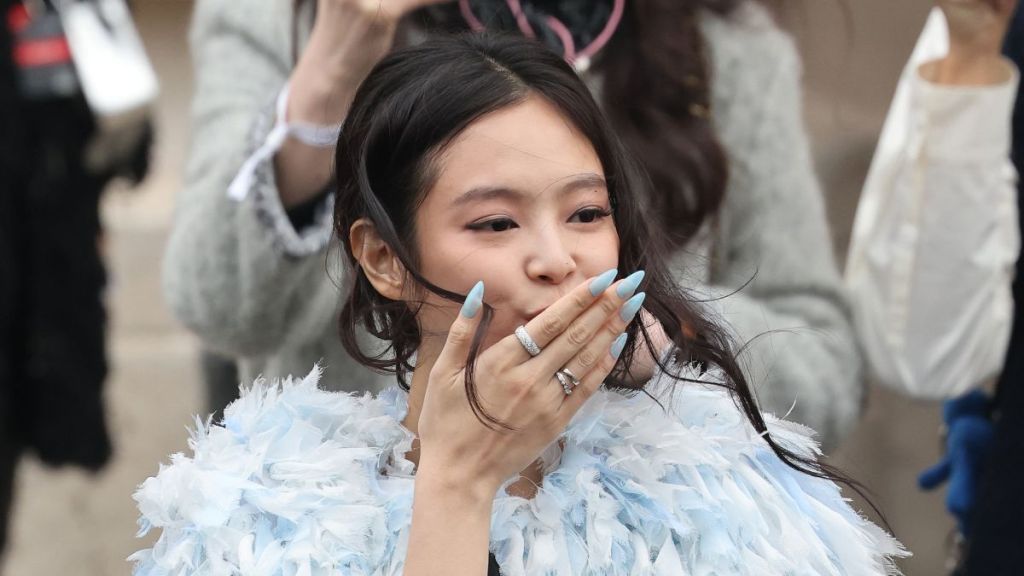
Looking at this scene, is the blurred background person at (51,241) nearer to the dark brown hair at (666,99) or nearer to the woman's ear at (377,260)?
the dark brown hair at (666,99)

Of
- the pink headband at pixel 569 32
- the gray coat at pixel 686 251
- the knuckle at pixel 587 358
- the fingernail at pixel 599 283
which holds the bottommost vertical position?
the gray coat at pixel 686 251

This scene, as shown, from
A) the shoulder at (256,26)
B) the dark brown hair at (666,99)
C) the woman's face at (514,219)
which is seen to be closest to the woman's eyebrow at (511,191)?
the woman's face at (514,219)

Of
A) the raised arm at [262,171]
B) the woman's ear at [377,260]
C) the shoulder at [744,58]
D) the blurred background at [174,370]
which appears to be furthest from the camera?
the blurred background at [174,370]

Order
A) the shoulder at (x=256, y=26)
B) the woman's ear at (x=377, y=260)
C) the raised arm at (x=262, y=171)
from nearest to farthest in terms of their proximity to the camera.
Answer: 1. the woman's ear at (x=377, y=260)
2. the raised arm at (x=262, y=171)
3. the shoulder at (x=256, y=26)

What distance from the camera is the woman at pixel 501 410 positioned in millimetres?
1200

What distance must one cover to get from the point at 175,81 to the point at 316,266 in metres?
2.16

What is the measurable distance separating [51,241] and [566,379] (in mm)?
1244

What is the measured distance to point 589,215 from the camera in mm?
1333

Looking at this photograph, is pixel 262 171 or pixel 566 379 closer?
pixel 566 379

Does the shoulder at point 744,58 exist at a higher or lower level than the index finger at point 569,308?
lower

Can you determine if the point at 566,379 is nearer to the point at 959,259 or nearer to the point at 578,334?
the point at 578,334

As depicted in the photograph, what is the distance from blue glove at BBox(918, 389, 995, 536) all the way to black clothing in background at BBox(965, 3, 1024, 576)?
5 centimetres

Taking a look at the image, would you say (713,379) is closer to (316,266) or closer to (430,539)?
(430,539)

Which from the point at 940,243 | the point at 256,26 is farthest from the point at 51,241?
the point at 940,243
